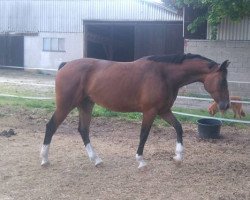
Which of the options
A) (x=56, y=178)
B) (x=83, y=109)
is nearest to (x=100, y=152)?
(x=83, y=109)

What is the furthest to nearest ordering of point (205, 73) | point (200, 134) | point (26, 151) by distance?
point (200, 134) < point (26, 151) < point (205, 73)

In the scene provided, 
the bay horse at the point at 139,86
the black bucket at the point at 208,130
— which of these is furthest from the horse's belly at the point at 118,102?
the black bucket at the point at 208,130

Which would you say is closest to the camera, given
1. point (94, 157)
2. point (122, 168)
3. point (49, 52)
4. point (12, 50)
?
point (122, 168)

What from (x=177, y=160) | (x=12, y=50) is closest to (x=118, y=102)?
(x=177, y=160)

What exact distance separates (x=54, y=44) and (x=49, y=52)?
1.91 feet

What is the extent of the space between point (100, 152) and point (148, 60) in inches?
75.7

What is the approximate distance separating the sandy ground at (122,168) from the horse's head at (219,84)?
1051 millimetres

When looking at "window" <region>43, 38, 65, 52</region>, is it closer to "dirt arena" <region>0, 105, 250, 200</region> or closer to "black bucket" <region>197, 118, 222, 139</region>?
"dirt arena" <region>0, 105, 250, 200</region>

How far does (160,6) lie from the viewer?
20.8m

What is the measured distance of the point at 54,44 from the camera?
23906mm

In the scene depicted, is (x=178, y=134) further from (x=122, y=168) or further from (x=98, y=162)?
(x=98, y=162)

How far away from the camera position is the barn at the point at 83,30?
855 inches

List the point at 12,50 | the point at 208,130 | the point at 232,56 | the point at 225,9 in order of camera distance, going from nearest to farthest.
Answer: the point at 208,130
the point at 225,9
the point at 232,56
the point at 12,50

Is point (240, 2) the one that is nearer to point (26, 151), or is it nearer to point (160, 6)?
point (26, 151)
